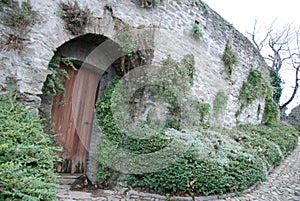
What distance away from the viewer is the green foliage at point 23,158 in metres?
1.46

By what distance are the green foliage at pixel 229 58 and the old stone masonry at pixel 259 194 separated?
2.96 m

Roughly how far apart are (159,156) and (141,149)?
35cm

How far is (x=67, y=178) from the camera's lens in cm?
382

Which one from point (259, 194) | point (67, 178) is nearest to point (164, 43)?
point (67, 178)

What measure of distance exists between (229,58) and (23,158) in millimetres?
5920

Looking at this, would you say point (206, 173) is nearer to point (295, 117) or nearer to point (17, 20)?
point (17, 20)

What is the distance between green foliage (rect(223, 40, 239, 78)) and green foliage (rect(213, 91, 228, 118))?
2.60ft

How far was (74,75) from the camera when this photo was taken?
3.95 meters

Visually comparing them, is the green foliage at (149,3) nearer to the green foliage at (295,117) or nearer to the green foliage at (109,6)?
the green foliage at (109,6)

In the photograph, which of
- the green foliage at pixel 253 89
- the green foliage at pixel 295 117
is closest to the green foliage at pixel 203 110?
the green foliage at pixel 253 89

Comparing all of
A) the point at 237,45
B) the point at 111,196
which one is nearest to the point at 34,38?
the point at 111,196

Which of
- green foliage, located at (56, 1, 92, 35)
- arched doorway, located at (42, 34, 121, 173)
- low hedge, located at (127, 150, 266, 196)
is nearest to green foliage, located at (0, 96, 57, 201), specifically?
arched doorway, located at (42, 34, 121, 173)

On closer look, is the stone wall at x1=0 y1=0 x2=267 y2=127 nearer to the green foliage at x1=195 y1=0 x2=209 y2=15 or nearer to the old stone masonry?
the green foliage at x1=195 y1=0 x2=209 y2=15

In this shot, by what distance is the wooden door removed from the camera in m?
3.83
